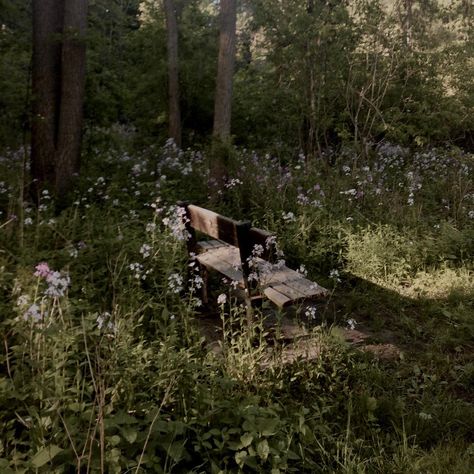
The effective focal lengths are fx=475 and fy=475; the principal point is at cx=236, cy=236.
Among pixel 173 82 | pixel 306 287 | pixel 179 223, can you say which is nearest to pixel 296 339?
pixel 306 287

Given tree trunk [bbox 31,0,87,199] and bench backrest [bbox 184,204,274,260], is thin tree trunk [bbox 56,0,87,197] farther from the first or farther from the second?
bench backrest [bbox 184,204,274,260]

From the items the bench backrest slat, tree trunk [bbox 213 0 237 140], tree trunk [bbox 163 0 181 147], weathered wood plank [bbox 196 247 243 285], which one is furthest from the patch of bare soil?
tree trunk [bbox 163 0 181 147]

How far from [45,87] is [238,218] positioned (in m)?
3.71

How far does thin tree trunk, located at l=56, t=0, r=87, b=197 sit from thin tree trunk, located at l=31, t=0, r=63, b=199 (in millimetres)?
151

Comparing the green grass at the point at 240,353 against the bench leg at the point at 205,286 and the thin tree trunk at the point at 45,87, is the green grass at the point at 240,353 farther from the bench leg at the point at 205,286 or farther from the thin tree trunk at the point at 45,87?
the thin tree trunk at the point at 45,87

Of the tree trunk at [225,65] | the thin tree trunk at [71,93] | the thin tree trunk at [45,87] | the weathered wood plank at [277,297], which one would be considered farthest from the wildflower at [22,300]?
the tree trunk at [225,65]

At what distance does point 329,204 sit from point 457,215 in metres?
2.10

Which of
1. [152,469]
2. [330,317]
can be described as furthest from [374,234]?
[152,469]

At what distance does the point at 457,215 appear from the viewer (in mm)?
7613

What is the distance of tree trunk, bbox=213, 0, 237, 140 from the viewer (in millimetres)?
8938

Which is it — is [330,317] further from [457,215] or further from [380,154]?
[380,154]

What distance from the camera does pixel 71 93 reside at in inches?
297

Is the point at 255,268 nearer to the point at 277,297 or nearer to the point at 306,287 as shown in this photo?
the point at 277,297

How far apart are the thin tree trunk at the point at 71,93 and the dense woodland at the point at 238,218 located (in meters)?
0.03
